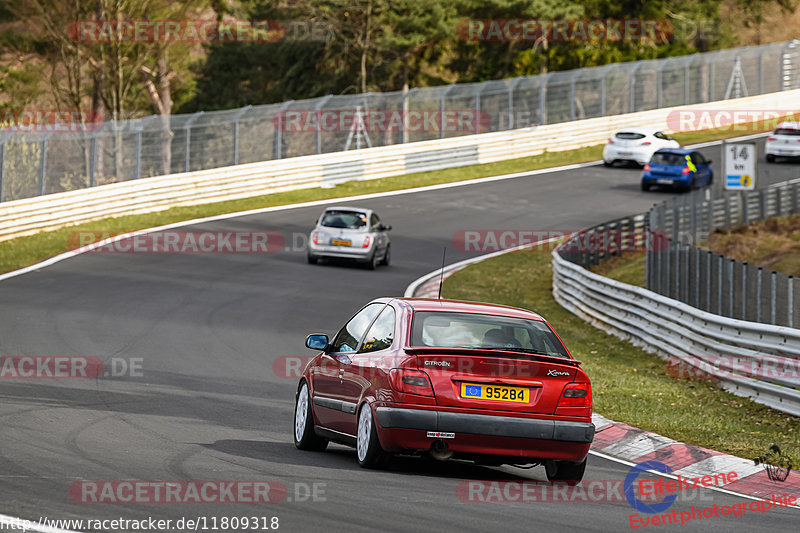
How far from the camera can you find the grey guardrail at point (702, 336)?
44.8 ft

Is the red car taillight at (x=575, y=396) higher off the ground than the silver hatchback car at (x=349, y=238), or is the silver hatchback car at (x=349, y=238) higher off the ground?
the red car taillight at (x=575, y=396)

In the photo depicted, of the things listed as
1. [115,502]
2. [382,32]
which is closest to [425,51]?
[382,32]

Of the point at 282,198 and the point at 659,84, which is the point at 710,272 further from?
the point at 659,84

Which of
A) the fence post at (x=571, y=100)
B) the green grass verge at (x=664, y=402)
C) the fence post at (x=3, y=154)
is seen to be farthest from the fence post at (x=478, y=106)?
the green grass verge at (x=664, y=402)

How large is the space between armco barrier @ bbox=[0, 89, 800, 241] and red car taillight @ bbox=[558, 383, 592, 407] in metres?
23.6

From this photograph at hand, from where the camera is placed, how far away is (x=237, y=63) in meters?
69.3

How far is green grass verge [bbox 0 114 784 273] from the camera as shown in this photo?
28.7 m

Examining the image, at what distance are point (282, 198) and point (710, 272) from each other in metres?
22.3

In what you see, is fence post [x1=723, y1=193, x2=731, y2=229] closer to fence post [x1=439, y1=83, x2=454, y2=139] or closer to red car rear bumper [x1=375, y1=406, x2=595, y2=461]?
fence post [x1=439, y1=83, x2=454, y2=139]

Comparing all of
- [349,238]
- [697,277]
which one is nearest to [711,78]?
[349,238]

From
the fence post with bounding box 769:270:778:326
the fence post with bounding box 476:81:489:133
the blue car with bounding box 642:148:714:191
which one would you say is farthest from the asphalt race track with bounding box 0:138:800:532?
the fence post with bounding box 476:81:489:133

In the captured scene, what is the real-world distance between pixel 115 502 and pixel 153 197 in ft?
93.4

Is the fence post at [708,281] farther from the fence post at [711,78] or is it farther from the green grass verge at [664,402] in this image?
the fence post at [711,78]

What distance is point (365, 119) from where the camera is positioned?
43344 mm
